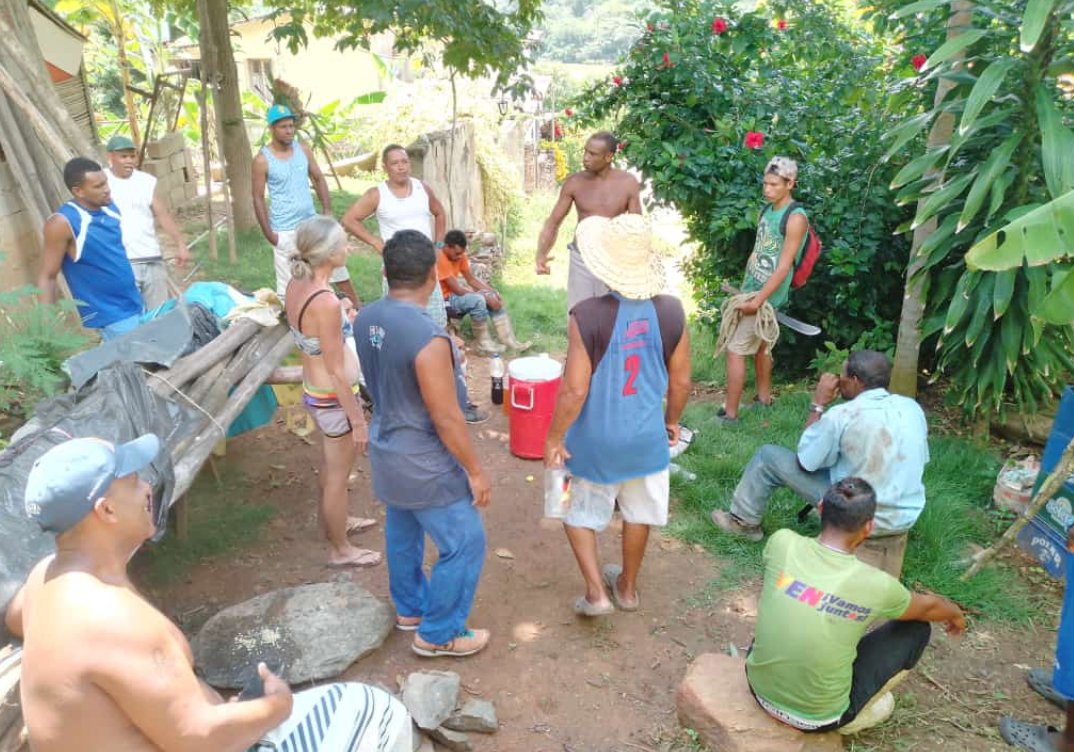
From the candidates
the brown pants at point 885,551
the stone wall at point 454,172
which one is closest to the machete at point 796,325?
the brown pants at point 885,551

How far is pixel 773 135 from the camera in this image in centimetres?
672

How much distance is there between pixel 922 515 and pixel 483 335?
4.14m

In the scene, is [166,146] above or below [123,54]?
below

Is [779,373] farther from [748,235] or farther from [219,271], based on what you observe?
[219,271]

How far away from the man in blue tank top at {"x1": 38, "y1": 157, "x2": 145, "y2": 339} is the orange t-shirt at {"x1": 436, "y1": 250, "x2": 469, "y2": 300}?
273 centimetres

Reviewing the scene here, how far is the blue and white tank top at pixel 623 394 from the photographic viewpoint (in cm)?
345

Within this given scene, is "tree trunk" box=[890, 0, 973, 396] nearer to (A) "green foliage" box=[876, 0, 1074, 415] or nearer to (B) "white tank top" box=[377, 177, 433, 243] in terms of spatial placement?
(A) "green foliage" box=[876, 0, 1074, 415]

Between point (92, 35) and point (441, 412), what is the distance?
64.4 feet

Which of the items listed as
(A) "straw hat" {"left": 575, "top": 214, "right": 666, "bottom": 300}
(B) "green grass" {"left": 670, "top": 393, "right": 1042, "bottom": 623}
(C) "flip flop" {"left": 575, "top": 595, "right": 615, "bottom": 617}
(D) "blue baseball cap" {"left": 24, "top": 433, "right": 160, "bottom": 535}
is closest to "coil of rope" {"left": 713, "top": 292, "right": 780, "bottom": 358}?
(B) "green grass" {"left": 670, "top": 393, "right": 1042, "bottom": 623}

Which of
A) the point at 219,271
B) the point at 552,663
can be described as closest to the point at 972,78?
the point at 552,663

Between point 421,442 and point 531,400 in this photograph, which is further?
point 531,400

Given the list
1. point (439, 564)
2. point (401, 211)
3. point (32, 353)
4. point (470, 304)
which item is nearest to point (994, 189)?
point (439, 564)

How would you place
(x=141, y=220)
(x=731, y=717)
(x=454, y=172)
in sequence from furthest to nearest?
(x=454, y=172) → (x=141, y=220) → (x=731, y=717)

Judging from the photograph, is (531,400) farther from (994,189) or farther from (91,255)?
(994,189)
